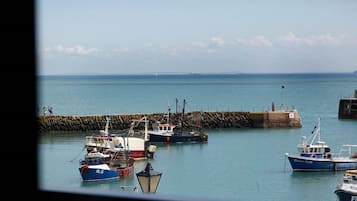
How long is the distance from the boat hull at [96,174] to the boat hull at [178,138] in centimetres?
485

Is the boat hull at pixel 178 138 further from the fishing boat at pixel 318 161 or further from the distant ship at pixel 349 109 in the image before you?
the distant ship at pixel 349 109

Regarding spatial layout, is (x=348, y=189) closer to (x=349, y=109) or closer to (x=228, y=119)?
(x=228, y=119)

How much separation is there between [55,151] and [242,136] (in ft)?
17.9

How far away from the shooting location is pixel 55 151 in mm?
13820

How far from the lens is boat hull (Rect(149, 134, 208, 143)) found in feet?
50.9

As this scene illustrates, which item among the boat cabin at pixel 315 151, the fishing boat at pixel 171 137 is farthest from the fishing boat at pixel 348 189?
the fishing boat at pixel 171 137

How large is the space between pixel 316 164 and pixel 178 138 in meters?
4.81

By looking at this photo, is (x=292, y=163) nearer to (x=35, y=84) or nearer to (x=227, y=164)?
(x=227, y=164)

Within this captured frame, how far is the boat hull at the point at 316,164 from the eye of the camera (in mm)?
11375

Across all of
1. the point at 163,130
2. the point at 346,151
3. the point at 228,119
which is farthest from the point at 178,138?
the point at 346,151

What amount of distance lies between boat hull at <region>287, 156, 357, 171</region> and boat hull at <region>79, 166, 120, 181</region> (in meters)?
3.25

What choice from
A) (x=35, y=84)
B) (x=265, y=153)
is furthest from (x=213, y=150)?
(x=35, y=84)

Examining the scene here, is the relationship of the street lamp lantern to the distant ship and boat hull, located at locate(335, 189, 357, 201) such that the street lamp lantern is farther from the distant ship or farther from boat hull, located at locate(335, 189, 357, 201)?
the distant ship

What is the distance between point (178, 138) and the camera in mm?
15539
